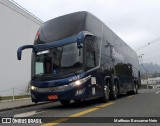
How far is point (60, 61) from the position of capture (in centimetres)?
1364

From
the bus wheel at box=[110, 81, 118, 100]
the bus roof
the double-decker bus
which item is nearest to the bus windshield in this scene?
the double-decker bus

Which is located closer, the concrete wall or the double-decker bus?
the double-decker bus

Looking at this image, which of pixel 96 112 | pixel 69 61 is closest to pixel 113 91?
pixel 69 61

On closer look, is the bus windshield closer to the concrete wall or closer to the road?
the road

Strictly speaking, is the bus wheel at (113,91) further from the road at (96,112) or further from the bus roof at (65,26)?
the bus roof at (65,26)

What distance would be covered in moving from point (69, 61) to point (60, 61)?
398 millimetres

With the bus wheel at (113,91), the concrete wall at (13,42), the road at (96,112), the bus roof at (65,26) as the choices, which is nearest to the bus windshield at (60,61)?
the bus roof at (65,26)

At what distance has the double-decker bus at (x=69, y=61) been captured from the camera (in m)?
13.2

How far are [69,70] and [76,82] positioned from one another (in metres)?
0.58

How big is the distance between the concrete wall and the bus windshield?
17.9 metres

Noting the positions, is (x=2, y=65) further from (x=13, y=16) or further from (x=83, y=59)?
(x=83, y=59)

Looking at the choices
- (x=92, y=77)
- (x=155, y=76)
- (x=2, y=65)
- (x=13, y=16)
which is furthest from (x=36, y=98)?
(x=155, y=76)

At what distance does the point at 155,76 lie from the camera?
150625mm

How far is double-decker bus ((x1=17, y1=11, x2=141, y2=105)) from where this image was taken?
1325 centimetres
